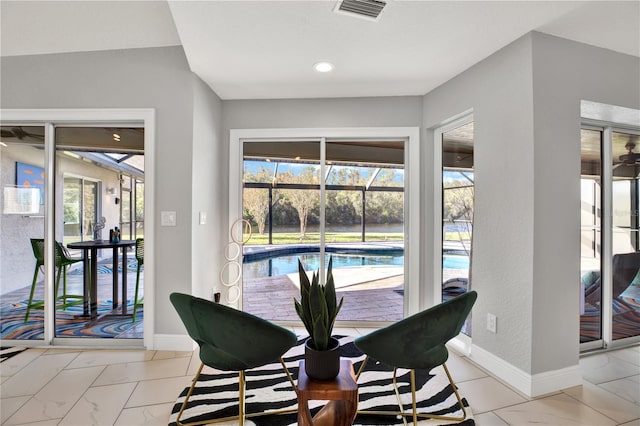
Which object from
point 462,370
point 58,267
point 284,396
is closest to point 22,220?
point 58,267

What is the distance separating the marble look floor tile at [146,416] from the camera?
6.20ft

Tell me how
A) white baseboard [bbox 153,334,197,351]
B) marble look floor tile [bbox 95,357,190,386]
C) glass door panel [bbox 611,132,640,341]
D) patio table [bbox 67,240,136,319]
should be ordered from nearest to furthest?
marble look floor tile [bbox 95,357,190,386] < white baseboard [bbox 153,334,197,351] < glass door panel [bbox 611,132,640,341] < patio table [bbox 67,240,136,319]

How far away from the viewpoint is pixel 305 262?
363 centimetres

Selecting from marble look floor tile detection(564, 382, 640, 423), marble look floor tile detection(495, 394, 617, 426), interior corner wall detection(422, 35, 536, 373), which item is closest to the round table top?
interior corner wall detection(422, 35, 536, 373)

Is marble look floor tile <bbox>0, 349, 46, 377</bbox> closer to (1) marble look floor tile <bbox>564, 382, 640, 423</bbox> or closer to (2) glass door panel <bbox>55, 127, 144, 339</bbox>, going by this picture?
(2) glass door panel <bbox>55, 127, 144, 339</bbox>

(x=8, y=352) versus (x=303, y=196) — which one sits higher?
(x=303, y=196)

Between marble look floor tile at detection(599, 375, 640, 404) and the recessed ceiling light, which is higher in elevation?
the recessed ceiling light

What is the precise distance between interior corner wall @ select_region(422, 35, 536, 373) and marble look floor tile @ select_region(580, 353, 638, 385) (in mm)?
735

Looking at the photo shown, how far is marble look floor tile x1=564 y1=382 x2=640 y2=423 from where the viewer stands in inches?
78.3

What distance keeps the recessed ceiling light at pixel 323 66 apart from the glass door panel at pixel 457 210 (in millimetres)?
1326

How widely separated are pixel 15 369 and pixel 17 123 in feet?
6.95

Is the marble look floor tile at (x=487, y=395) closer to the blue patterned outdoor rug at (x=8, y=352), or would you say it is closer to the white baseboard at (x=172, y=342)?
the white baseboard at (x=172, y=342)

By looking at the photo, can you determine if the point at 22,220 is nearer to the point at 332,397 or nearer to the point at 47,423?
the point at 47,423

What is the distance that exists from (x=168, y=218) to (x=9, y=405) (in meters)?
1.55
